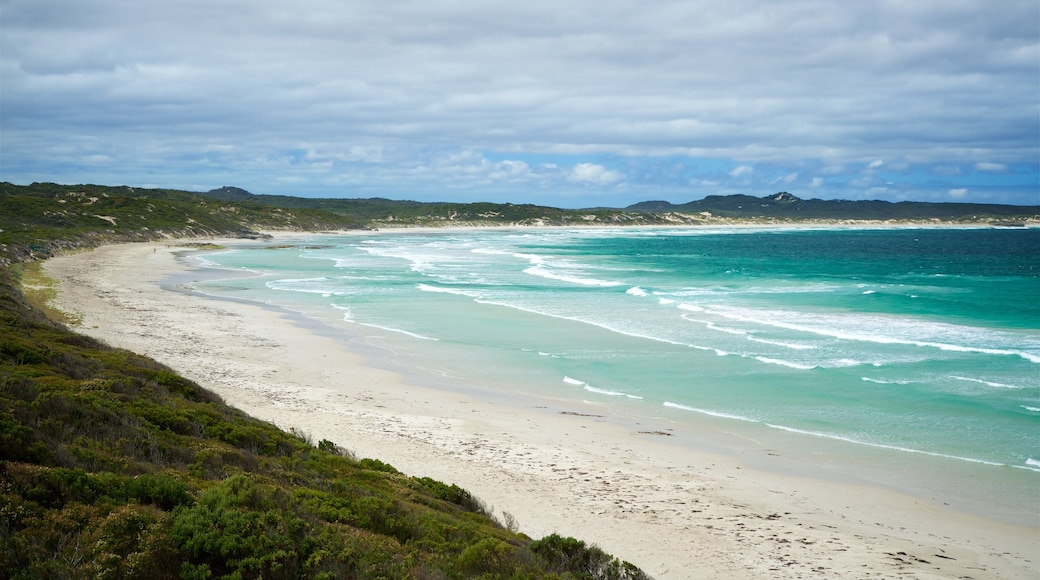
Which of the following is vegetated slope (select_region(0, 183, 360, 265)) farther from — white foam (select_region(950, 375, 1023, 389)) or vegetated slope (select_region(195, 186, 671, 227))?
white foam (select_region(950, 375, 1023, 389))

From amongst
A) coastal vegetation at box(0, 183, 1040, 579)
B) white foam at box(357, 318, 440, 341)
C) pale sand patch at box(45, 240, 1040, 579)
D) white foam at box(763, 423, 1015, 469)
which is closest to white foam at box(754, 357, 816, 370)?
white foam at box(763, 423, 1015, 469)

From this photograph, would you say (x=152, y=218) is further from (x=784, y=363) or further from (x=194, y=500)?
(x=194, y=500)

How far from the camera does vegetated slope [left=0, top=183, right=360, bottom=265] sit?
53688 mm

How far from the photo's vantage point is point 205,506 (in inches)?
250

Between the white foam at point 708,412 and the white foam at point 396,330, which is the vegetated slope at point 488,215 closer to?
the white foam at point 396,330

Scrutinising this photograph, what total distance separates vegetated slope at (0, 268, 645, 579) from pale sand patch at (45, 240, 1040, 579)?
161 cm

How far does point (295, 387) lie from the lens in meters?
16.6

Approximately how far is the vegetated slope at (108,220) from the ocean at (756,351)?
45.9 ft

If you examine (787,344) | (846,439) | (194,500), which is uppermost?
(194,500)

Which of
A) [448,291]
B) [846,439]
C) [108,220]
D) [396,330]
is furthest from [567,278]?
[108,220]

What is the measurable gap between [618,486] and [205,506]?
6211 millimetres

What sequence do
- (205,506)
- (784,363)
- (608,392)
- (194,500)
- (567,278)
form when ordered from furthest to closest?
(567,278) → (784,363) → (608,392) → (194,500) → (205,506)

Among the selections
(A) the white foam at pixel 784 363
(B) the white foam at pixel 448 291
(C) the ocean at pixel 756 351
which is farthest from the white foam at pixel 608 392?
(B) the white foam at pixel 448 291

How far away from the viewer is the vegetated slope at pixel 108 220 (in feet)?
176
